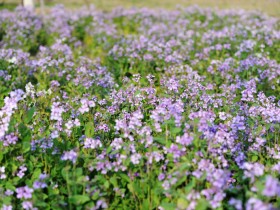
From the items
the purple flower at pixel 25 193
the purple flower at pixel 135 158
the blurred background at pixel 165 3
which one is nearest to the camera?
the purple flower at pixel 25 193

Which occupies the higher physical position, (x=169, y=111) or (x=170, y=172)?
(x=169, y=111)

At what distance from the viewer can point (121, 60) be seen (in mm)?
7098

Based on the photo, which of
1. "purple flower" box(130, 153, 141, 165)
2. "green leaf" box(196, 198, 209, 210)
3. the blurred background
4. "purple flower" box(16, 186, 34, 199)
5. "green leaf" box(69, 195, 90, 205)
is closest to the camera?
"green leaf" box(196, 198, 209, 210)

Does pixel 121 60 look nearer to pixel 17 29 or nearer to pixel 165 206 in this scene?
pixel 17 29

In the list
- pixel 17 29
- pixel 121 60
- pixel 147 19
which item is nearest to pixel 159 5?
pixel 147 19

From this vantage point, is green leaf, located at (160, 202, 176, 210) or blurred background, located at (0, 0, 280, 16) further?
blurred background, located at (0, 0, 280, 16)

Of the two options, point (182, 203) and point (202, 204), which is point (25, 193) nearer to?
point (182, 203)

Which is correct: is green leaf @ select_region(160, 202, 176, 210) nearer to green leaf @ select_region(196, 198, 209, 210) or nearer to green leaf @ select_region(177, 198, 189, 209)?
green leaf @ select_region(177, 198, 189, 209)

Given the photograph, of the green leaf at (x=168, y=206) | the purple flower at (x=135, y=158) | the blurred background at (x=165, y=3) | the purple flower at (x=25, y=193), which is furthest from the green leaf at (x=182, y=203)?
the blurred background at (x=165, y=3)

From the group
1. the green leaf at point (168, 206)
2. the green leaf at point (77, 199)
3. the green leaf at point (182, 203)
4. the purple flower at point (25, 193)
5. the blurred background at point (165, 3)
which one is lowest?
the blurred background at point (165, 3)

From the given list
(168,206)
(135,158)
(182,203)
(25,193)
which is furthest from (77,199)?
(182,203)

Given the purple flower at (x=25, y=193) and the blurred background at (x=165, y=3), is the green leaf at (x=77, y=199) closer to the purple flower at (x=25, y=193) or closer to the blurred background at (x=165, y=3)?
the purple flower at (x=25, y=193)

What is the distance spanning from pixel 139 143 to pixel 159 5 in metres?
13.1

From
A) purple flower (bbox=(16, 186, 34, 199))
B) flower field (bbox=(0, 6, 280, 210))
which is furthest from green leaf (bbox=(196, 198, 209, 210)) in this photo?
purple flower (bbox=(16, 186, 34, 199))
